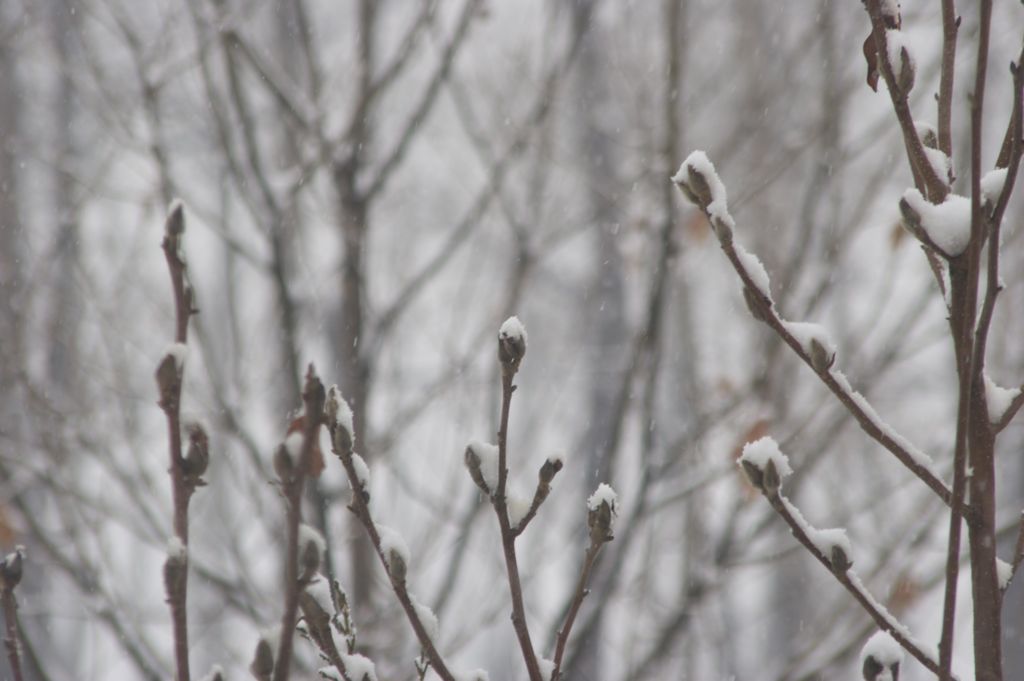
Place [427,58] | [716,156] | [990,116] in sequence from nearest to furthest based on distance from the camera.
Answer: [716,156] → [427,58] → [990,116]

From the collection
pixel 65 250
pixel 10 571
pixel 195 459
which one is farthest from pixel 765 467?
pixel 65 250

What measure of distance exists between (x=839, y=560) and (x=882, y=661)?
9 cm

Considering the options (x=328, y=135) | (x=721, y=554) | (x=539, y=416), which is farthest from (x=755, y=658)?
(x=328, y=135)

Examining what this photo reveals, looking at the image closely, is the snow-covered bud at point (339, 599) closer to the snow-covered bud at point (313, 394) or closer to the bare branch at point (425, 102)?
the snow-covered bud at point (313, 394)

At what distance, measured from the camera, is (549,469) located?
0.88m

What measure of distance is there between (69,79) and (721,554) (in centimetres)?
234

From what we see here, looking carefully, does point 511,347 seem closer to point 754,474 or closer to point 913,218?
point 754,474

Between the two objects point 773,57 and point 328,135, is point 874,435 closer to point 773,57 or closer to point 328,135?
point 328,135

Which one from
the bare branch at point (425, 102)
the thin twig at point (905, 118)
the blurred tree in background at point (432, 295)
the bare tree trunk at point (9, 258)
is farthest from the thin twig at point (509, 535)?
the bare tree trunk at point (9, 258)

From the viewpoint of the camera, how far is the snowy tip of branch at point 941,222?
725mm

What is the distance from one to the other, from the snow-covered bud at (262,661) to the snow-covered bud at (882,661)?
0.48m

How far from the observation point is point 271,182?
2.59 m

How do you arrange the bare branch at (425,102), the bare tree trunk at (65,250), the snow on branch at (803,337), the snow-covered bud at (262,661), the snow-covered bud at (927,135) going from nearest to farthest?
the snow-covered bud at (262,661) → the snow on branch at (803,337) → the snow-covered bud at (927,135) → the bare branch at (425,102) → the bare tree trunk at (65,250)

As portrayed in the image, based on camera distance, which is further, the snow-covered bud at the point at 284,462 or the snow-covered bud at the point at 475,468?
the snow-covered bud at the point at 475,468
